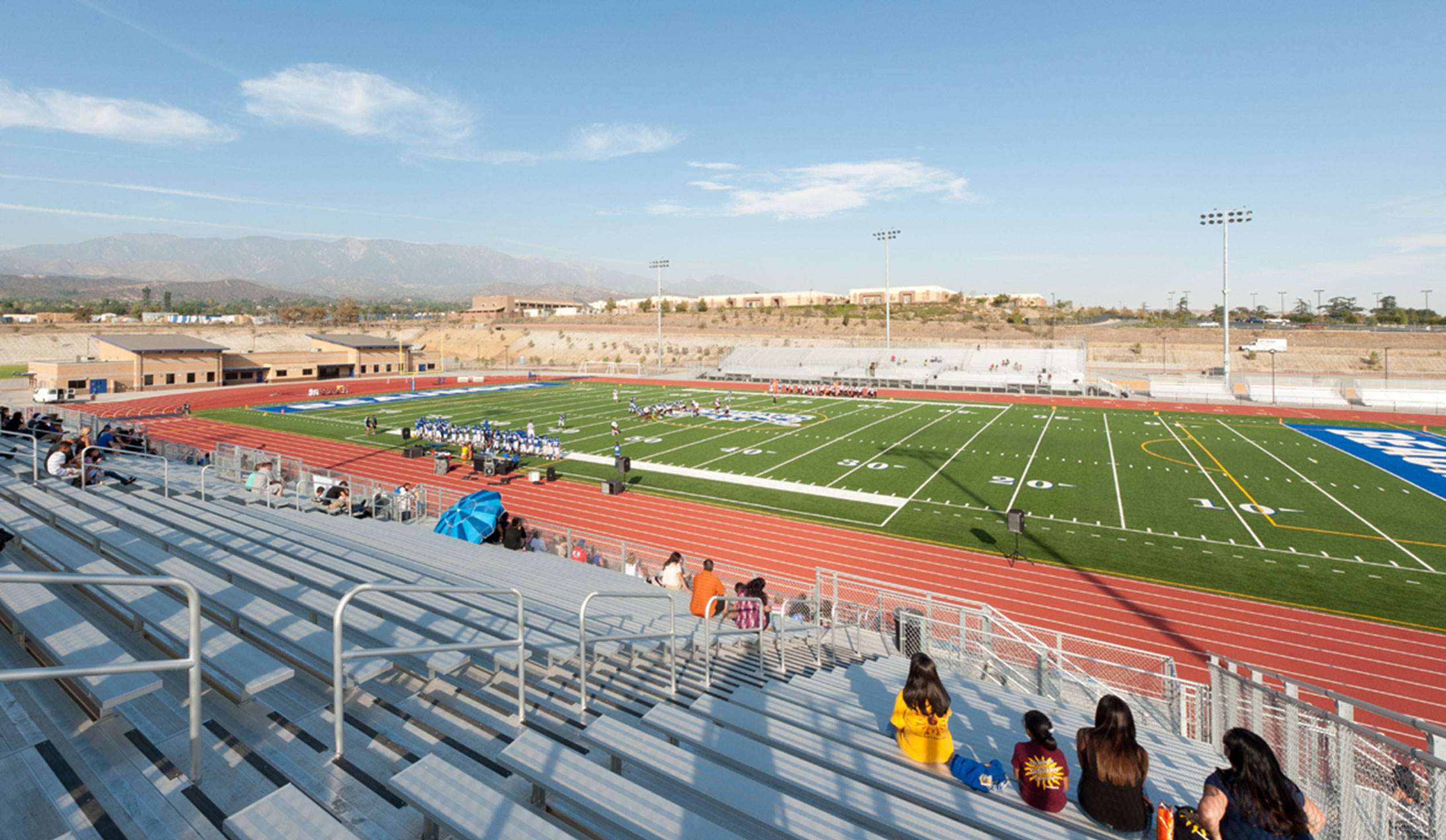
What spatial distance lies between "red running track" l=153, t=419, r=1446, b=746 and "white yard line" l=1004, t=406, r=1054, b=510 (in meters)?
4.28

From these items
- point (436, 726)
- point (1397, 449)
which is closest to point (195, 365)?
point (436, 726)

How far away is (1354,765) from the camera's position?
4.88 metres

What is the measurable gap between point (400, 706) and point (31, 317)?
6439 inches

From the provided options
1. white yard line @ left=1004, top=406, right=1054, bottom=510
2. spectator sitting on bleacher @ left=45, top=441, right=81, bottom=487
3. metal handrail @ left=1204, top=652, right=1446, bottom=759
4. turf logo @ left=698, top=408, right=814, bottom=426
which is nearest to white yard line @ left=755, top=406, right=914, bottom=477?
turf logo @ left=698, top=408, right=814, bottom=426

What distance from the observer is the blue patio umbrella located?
13938 mm

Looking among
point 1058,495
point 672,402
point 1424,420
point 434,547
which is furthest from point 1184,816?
point 1424,420

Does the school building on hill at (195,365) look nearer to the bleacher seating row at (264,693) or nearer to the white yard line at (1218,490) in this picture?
the bleacher seating row at (264,693)

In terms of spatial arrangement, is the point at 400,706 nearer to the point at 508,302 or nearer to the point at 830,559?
the point at 830,559

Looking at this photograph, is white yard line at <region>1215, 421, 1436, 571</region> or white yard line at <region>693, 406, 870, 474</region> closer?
white yard line at <region>1215, 421, 1436, 571</region>

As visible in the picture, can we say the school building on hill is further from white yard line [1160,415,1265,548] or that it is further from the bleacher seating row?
white yard line [1160,415,1265,548]

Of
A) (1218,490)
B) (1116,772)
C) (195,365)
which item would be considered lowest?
(1218,490)

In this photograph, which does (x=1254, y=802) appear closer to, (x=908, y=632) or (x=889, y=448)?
(x=908, y=632)

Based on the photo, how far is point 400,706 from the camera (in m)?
3.90

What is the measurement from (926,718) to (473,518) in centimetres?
1138
